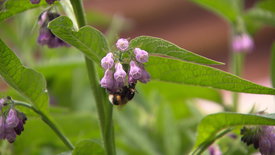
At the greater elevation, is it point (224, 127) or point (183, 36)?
point (224, 127)

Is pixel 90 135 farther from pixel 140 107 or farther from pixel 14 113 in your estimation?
pixel 14 113

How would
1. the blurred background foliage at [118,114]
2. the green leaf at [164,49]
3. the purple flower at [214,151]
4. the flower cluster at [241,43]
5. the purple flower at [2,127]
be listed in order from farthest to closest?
the flower cluster at [241,43] → the blurred background foliage at [118,114] → the purple flower at [214,151] → the purple flower at [2,127] → the green leaf at [164,49]

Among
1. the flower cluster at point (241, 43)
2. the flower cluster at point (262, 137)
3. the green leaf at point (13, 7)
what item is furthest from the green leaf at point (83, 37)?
the flower cluster at point (241, 43)

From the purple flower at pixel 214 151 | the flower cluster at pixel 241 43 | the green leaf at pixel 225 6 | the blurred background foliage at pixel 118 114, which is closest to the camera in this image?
the purple flower at pixel 214 151

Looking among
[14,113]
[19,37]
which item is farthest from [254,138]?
[19,37]

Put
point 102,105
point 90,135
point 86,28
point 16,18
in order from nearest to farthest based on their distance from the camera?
point 86,28 < point 102,105 < point 90,135 < point 16,18

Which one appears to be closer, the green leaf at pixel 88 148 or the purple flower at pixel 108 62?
the purple flower at pixel 108 62

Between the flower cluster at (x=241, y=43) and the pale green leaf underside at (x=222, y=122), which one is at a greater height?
the pale green leaf underside at (x=222, y=122)

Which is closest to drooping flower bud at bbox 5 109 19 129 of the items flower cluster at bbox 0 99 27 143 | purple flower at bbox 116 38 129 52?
flower cluster at bbox 0 99 27 143

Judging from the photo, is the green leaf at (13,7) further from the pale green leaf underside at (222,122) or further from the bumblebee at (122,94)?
the pale green leaf underside at (222,122)
